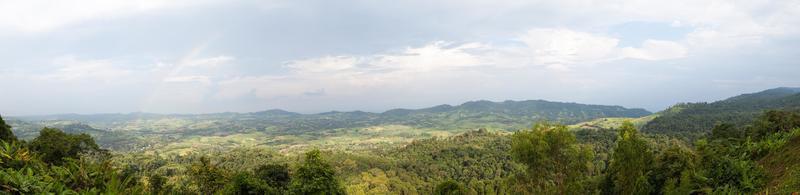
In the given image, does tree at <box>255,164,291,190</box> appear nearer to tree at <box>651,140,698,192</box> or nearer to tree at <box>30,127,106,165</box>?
tree at <box>30,127,106,165</box>

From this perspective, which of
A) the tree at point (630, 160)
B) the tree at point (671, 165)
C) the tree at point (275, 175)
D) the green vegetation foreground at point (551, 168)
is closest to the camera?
the green vegetation foreground at point (551, 168)

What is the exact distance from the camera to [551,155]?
103 ft

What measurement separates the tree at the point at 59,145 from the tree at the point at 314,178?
24187 millimetres

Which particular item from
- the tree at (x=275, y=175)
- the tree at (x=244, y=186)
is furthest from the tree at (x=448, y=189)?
the tree at (x=244, y=186)

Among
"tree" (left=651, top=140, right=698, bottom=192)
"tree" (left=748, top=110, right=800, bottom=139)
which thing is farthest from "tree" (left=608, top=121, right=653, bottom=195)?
"tree" (left=748, top=110, right=800, bottom=139)

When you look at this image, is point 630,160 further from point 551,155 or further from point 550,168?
point 550,168

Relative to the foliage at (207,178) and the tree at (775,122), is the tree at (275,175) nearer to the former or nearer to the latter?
the foliage at (207,178)

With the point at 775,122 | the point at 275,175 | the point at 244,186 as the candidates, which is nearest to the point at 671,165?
the point at 775,122

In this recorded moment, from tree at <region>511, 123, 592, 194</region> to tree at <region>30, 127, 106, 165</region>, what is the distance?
136 feet

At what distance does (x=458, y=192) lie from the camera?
4456cm

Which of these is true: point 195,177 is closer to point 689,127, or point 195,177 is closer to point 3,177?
point 3,177

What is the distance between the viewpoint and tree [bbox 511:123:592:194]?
30.9 m

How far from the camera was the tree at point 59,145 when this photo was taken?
3594cm

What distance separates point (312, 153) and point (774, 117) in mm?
51106
